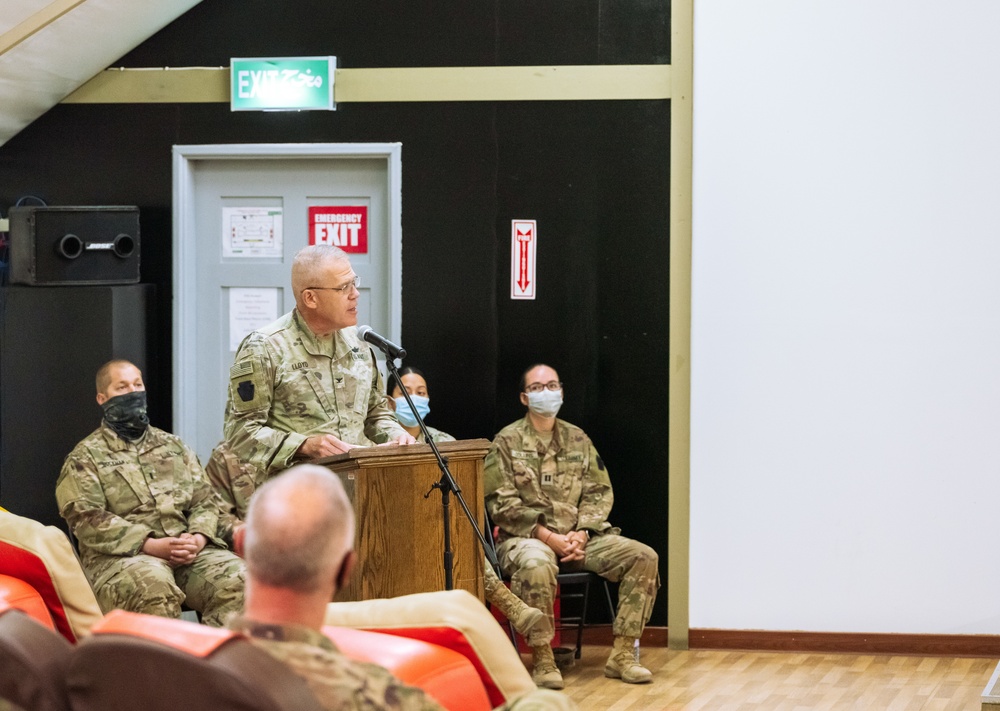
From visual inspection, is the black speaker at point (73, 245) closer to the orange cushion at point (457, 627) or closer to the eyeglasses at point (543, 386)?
the eyeglasses at point (543, 386)

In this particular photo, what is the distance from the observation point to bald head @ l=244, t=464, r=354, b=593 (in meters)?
1.79

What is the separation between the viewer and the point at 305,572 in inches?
70.6

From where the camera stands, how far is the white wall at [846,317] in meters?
5.79

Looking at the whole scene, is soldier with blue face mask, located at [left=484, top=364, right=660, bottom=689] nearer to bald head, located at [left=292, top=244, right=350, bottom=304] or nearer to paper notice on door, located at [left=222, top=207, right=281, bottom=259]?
paper notice on door, located at [left=222, top=207, right=281, bottom=259]

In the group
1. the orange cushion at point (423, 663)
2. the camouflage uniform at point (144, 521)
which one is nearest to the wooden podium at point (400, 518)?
the camouflage uniform at point (144, 521)

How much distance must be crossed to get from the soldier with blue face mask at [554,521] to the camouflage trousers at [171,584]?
4.10 ft

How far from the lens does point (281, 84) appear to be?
6020mm

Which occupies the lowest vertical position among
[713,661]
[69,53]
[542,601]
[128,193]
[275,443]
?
[713,661]

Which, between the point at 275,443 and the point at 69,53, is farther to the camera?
the point at 69,53

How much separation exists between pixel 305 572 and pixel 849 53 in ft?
15.6

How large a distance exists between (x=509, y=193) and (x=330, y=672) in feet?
14.6

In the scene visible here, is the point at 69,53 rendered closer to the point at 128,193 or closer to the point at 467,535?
the point at 128,193

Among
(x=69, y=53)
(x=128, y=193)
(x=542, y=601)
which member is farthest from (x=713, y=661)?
(x=69, y=53)

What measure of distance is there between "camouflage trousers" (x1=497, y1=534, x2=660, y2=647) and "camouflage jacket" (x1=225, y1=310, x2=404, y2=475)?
1116 mm
